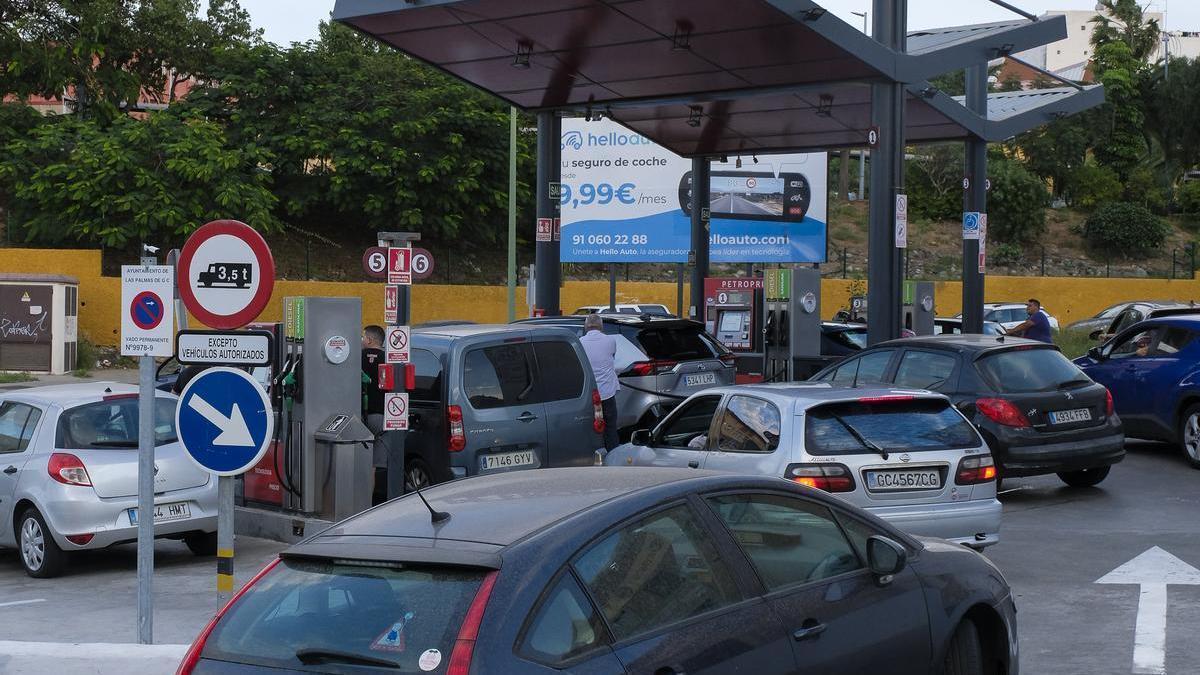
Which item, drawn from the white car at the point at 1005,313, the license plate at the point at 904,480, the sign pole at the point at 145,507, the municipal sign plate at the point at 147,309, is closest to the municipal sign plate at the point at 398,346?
the municipal sign plate at the point at 147,309

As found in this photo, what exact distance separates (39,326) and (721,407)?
2347 centimetres

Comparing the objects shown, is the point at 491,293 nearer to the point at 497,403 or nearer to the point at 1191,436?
the point at 1191,436

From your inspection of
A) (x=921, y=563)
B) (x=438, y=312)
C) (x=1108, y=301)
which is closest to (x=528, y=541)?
(x=921, y=563)

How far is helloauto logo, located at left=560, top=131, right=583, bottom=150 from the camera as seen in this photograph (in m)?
36.4

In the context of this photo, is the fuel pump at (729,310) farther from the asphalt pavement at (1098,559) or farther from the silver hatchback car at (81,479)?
the silver hatchback car at (81,479)

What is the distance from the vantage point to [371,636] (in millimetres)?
3977

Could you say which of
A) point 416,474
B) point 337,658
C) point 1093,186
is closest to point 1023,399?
point 416,474

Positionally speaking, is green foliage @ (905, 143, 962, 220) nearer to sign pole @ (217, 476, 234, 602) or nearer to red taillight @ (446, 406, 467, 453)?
red taillight @ (446, 406, 467, 453)

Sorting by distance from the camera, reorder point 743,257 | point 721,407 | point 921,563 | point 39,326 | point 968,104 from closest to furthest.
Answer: point 921,563 → point 721,407 → point 968,104 → point 39,326 → point 743,257

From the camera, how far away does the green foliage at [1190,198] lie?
61.9 meters

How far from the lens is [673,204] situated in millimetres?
35719

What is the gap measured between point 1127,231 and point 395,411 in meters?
51.7

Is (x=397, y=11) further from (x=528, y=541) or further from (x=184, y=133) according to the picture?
(x=184, y=133)

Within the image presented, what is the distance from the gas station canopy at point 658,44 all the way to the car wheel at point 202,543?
23.2 feet
